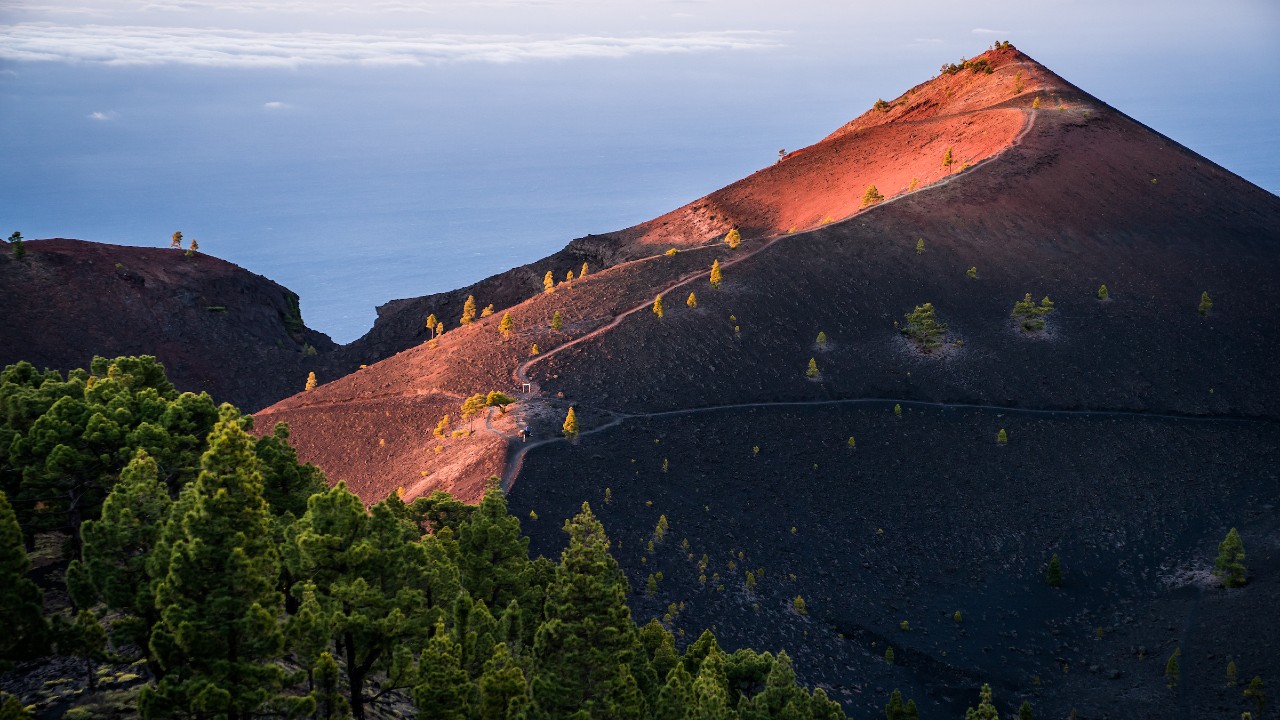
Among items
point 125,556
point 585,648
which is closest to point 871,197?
point 585,648

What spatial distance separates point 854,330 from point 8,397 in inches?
2034

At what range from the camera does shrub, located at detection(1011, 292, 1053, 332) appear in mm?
78188

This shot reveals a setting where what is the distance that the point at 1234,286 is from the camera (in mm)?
86688

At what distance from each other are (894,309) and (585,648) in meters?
51.7

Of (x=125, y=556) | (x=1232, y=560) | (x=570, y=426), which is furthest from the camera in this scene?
(x=570, y=426)

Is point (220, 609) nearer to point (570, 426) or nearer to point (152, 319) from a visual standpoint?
point (570, 426)

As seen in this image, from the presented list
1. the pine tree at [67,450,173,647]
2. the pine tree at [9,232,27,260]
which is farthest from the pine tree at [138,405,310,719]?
the pine tree at [9,232,27,260]

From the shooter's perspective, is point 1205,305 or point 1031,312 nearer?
point 1031,312

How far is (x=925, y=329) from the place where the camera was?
75.6 meters

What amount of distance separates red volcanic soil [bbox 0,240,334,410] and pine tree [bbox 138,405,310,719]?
245 feet

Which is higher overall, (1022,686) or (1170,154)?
(1170,154)

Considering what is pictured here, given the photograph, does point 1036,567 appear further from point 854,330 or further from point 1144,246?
point 1144,246

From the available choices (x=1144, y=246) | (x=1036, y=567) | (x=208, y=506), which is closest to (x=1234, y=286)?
(x=1144, y=246)

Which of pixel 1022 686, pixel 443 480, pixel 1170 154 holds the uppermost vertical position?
pixel 1170 154
